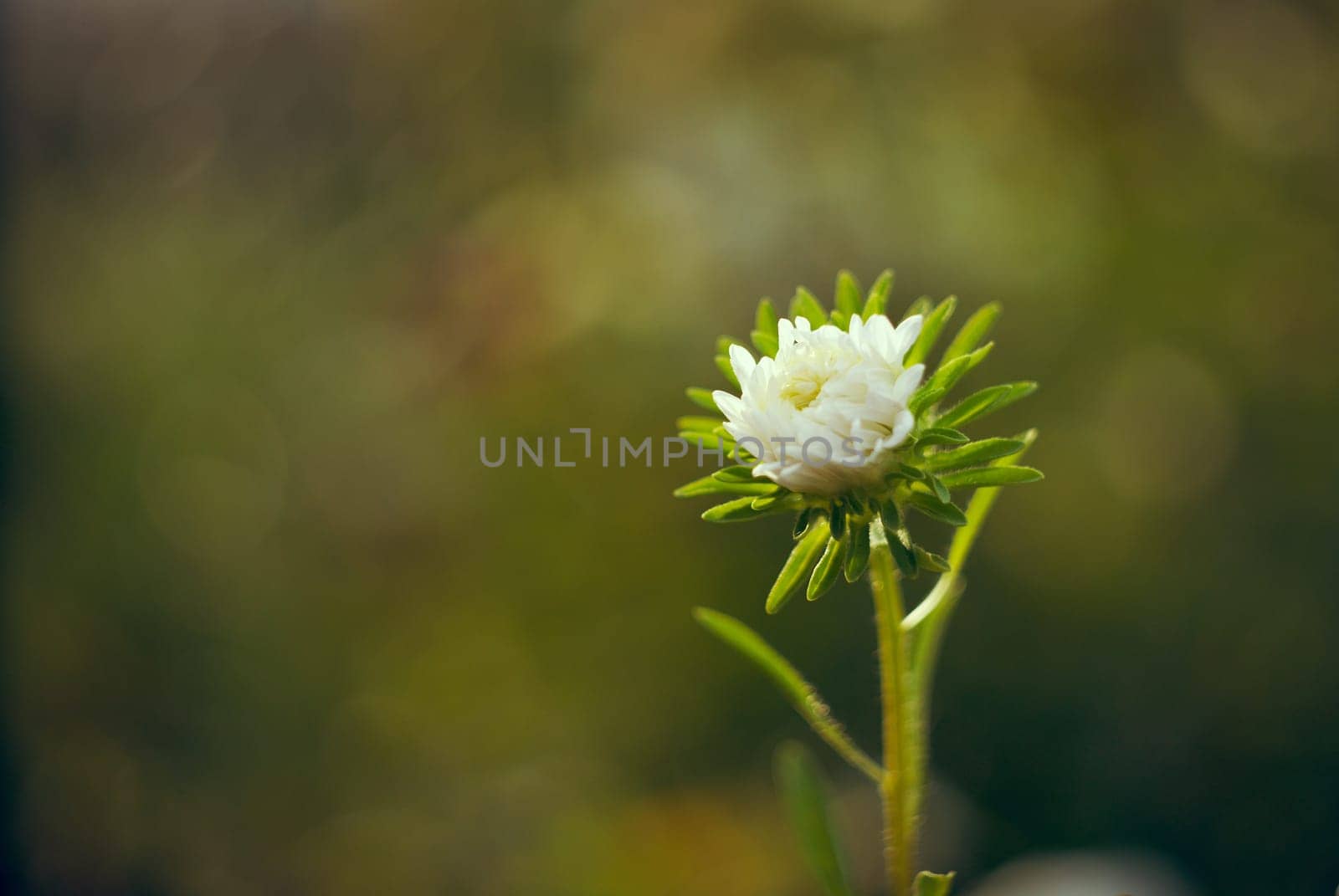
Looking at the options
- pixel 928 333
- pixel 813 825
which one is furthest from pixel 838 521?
pixel 813 825

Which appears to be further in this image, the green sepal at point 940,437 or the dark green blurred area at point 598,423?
the dark green blurred area at point 598,423

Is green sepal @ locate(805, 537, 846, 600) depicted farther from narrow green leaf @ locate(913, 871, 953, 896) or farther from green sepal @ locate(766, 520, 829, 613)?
narrow green leaf @ locate(913, 871, 953, 896)

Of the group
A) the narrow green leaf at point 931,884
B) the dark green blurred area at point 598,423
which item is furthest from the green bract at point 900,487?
the dark green blurred area at point 598,423

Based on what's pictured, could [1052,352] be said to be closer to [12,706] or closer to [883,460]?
[883,460]

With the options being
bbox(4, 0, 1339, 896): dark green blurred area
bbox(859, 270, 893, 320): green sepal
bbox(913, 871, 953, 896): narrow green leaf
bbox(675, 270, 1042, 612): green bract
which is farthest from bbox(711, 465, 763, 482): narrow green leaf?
bbox(4, 0, 1339, 896): dark green blurred area

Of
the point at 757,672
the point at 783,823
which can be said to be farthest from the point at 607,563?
the point at 783,823

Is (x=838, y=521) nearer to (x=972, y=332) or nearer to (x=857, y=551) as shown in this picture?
(x=857, y=551)

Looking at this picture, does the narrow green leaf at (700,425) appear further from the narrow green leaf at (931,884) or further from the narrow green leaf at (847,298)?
the narrow green leaf at (931,884)
